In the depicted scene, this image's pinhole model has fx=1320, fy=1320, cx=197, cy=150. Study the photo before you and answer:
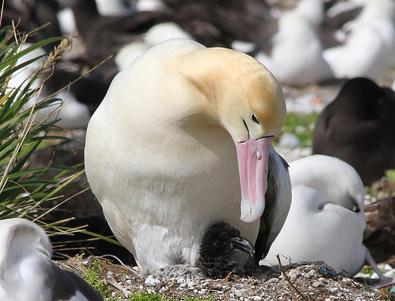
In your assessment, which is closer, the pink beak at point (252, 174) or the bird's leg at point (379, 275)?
the pink beak at point (252, 174)

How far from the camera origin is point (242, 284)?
21.7ft

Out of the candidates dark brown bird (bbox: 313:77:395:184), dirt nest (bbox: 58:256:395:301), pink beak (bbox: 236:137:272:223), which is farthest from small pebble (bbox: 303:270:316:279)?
dark brown bird (bbox: 313:77:395:184)

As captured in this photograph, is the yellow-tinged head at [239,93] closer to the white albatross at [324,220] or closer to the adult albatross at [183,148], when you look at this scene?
the adult albatross at [183,148]

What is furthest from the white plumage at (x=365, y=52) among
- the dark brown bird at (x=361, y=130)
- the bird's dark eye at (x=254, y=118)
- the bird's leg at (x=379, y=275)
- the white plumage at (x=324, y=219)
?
the bird's dark eye at (x=254, y=118)

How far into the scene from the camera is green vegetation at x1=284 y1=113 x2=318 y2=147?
13.2 meters

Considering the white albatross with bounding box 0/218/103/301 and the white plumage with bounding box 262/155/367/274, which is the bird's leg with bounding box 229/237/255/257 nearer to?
the white plumage with bounding box 262/155/367/274

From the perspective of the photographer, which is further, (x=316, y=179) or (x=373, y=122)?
(x=373, y=122)

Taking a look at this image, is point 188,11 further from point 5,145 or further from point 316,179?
point 5,145

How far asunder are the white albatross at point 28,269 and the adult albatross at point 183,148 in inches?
56.0

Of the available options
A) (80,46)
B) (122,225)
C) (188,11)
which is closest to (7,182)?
(122,225)

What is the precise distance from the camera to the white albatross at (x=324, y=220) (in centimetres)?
820

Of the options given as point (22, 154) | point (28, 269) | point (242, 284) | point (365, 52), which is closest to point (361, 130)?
point (22, 154)

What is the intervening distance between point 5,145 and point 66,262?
0.74 meters

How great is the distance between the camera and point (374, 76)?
17.5 m
